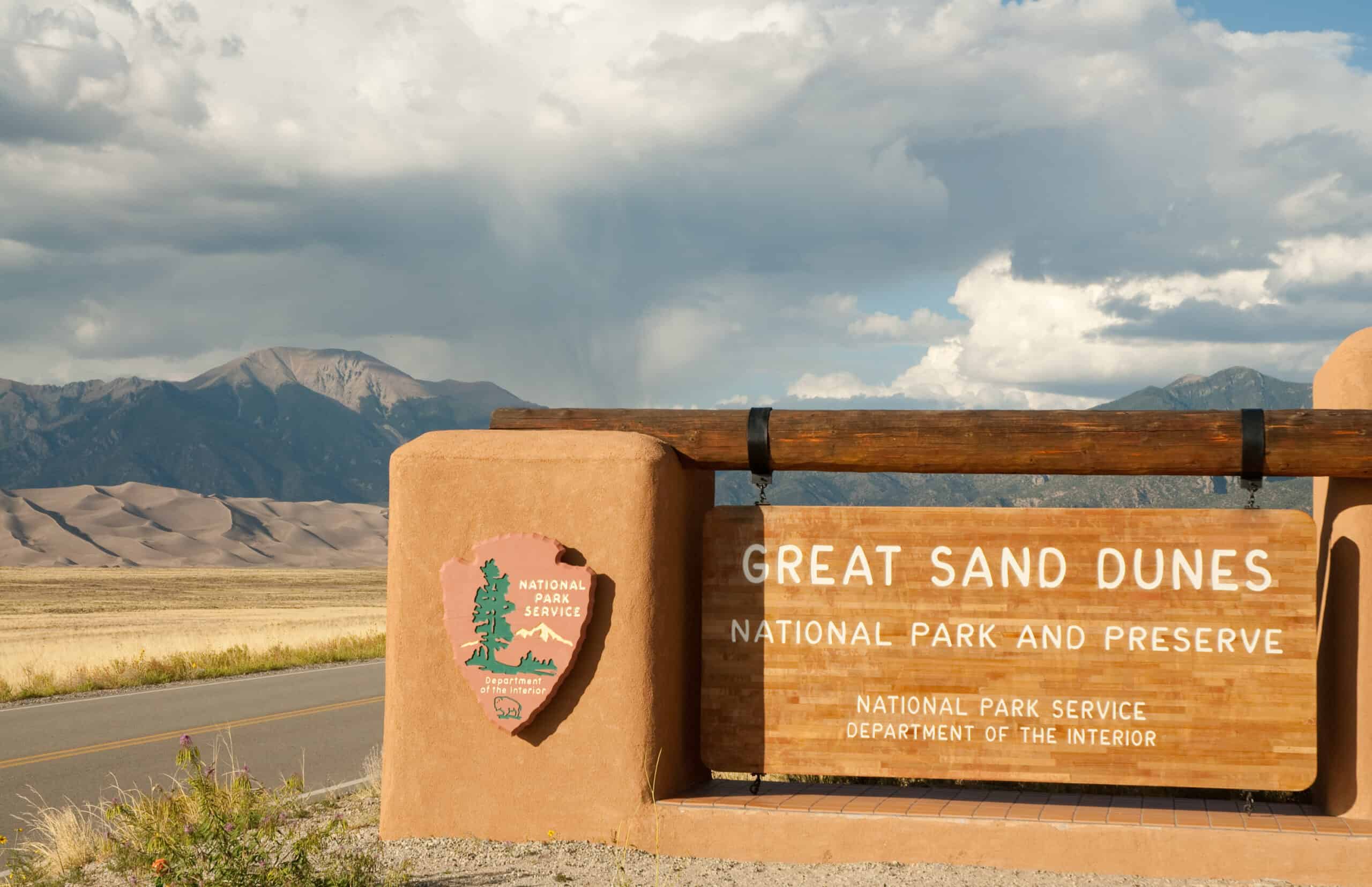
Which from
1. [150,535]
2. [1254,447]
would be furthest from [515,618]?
[150,535]

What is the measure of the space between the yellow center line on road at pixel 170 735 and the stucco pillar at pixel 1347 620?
34.3 feet

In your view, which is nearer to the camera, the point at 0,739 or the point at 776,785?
the point at 776,785

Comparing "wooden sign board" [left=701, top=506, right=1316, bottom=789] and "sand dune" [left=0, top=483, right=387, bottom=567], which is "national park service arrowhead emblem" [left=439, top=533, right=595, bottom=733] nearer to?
"wooden sign board" [left=701, top=506, right=1316, bottom=789]

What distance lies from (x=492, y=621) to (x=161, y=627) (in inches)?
1435

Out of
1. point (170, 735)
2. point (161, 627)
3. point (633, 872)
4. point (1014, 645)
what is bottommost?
point (161, 627)

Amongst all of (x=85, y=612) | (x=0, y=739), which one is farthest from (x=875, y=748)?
(x=85, y=612)

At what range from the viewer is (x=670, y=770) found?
7992 mm

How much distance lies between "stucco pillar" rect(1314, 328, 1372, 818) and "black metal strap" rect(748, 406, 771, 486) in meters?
3.65

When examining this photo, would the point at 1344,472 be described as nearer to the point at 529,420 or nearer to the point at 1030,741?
the point at 1030,741

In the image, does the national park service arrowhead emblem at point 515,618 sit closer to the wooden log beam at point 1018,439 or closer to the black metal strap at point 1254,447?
the wooden log beam at point 1018,439

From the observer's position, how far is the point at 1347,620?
7660 millimetres

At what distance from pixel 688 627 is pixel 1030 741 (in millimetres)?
2321

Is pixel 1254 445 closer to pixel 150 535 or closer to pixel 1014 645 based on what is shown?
pixel 1014 645

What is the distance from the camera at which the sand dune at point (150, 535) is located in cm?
15500
